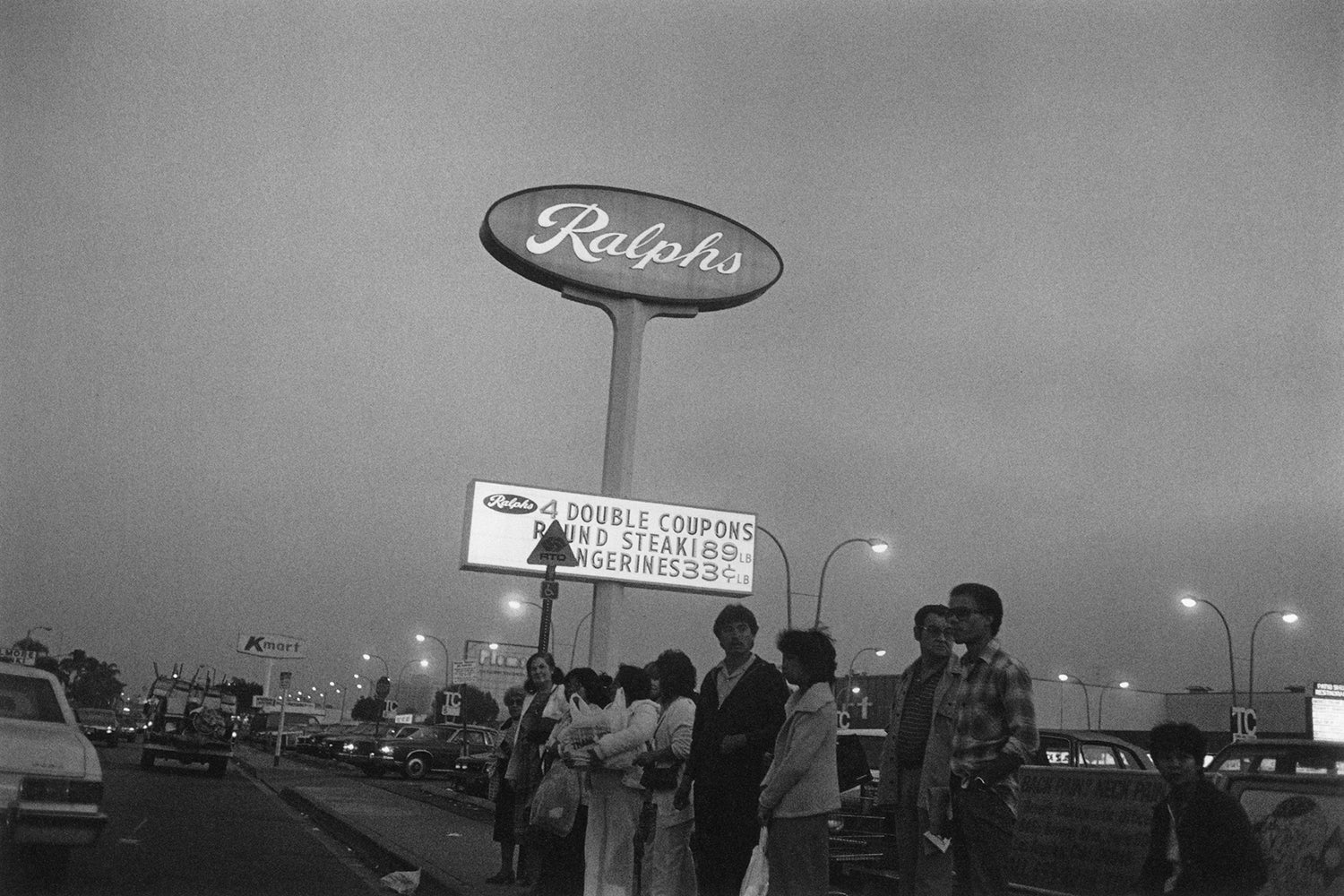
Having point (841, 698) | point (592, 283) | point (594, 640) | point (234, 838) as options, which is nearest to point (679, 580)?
point (594, 640)

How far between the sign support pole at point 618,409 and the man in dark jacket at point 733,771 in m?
14.3

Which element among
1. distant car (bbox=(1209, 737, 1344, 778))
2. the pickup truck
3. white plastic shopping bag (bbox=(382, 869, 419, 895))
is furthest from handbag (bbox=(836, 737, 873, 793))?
the pickup truck

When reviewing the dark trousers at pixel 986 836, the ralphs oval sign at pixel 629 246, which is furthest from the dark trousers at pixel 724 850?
the ralphs oval sign at pixel 629 246

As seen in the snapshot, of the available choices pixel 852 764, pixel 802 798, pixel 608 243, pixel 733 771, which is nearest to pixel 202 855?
pixel 852 764

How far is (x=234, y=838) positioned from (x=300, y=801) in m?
7.61

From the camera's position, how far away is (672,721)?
758 cm

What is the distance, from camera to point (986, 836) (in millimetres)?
5738

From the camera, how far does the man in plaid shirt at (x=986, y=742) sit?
5.74 meters

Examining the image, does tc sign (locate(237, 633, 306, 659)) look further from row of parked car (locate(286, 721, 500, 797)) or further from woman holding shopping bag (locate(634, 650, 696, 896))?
woman holding shopping bag (locate(634, 650, 696, 896))

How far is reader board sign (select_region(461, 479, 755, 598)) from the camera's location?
2105 centimetres

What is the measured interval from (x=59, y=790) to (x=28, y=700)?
4.56ft

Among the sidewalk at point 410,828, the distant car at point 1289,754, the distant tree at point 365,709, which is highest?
the distant car at point 1289,754

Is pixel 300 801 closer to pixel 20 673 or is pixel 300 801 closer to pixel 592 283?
pixel 592 283

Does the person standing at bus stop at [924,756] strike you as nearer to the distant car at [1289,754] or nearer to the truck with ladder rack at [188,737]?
the distant car at [1289,754]
